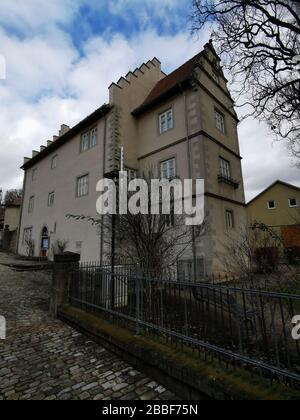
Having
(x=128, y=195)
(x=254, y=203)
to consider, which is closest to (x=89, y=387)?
(x=128, y=195)

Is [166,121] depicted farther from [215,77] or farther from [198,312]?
[198,312]

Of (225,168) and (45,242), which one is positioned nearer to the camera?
(225,168)

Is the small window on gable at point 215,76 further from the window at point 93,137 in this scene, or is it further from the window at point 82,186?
the window at point 82,186

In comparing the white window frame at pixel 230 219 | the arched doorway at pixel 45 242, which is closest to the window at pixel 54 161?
the arched doorway at pixel 45 242

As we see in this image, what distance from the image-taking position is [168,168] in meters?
14.1

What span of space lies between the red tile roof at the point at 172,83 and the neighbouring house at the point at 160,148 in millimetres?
69

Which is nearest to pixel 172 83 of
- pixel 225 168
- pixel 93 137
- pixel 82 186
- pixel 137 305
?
pixel 93 137

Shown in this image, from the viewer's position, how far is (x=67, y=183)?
18.4 metres

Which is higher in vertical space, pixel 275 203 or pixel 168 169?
pixel 275 203

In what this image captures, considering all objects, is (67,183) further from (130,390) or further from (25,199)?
(130,390)

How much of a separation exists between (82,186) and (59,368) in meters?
13.9

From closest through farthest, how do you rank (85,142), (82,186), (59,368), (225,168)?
(59,368) < (225,168) < (82,186) < (85,142)

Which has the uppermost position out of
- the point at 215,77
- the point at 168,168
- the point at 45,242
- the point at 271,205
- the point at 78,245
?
the point at 215,77
